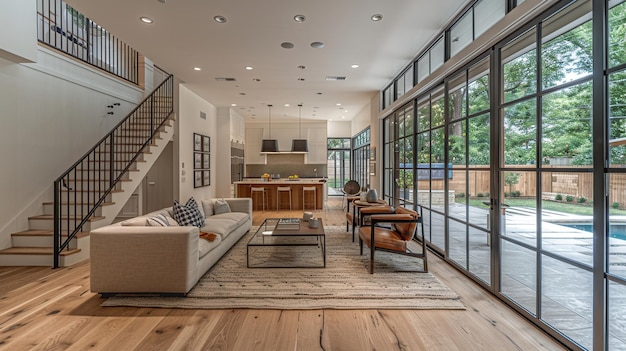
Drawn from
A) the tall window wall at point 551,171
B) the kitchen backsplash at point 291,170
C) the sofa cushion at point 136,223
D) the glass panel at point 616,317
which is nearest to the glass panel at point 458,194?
the tall window wall at point 551,171

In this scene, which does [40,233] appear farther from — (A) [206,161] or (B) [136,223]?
(A) [206,161]

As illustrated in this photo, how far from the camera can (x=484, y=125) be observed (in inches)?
121

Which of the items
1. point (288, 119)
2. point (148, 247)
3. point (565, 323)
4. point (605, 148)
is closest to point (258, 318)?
point (148, 247)

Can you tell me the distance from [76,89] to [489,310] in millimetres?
7147

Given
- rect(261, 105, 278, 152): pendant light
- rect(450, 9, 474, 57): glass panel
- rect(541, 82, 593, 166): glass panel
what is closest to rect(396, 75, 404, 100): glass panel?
rect(450, 9, 474, 57): glass panel

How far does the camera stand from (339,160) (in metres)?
12.4

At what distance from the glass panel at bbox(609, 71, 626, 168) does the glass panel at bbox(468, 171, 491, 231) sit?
48.7 inches

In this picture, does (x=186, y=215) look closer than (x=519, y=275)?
No

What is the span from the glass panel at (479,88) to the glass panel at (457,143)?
0.30 meters

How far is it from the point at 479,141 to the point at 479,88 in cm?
60

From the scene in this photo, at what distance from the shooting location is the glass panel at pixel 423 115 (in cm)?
457

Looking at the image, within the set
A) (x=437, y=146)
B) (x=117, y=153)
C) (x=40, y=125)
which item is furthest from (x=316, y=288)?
(x=117, y=153)

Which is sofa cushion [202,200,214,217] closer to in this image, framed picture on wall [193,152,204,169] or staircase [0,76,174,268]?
staircase [0,76,174,268]

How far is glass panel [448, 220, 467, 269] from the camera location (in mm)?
3533
